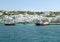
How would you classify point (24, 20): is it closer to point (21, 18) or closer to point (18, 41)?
point (21, 18)

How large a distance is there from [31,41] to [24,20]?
88.4m

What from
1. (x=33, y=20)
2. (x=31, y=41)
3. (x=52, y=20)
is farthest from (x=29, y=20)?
(x=31, y=41)

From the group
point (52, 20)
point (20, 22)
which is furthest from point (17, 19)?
point (52, 20)

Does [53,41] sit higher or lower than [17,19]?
higher

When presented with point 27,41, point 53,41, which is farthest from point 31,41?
point 53,41

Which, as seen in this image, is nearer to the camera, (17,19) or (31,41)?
(31,41)

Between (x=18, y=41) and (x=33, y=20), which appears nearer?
(x=18, y=41)

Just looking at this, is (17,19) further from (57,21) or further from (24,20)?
(57,21)

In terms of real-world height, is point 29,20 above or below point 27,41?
below

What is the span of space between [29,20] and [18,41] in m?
91.4

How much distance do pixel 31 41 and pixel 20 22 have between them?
288ft

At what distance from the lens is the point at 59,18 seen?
121m

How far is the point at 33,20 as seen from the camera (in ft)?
414

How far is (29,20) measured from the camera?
4882 inches
